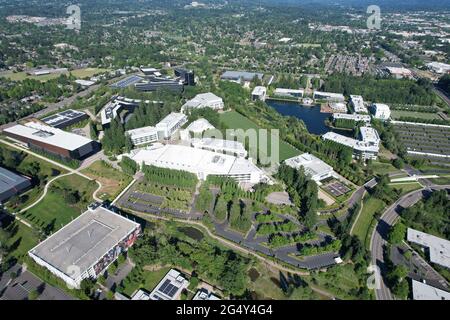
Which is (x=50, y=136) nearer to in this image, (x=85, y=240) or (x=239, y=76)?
(x=85, y=240)

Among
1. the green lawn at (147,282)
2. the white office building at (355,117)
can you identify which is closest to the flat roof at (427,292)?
the green lawn at (147,282)

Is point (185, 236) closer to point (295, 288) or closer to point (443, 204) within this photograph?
point (295, 288)

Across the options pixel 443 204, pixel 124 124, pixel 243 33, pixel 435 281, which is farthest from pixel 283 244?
pixel 243 33

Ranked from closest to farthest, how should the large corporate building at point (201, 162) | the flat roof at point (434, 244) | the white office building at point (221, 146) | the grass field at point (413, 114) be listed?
1. the flat roof at point (434, 244)
2. the large corporate building at point (201, 162)
3. the white office building at point (221, 146)
4. the grass field at point (413, 114)

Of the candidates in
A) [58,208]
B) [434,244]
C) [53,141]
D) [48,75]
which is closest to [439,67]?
[434,244]

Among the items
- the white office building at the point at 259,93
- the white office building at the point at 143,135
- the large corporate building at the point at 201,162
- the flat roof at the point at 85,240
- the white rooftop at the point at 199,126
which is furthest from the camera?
the white office building at the point at 259,93

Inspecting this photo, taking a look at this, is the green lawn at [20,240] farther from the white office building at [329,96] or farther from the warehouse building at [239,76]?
the white office building at [329,96]
